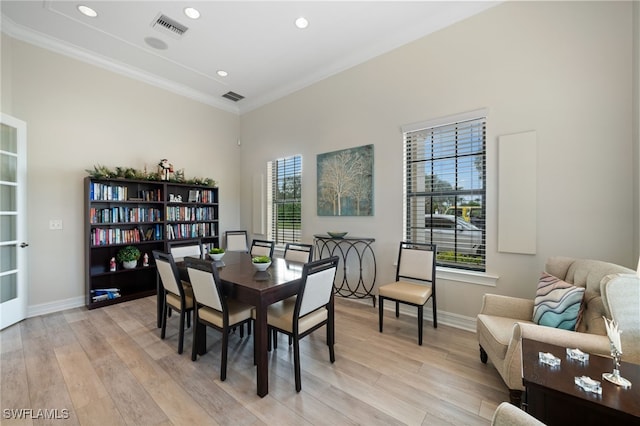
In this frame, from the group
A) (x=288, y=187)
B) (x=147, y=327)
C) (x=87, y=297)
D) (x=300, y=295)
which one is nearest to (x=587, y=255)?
(x=300, y=295)

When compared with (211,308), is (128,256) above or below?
above

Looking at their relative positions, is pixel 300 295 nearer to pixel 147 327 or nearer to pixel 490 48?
pixel 147 327

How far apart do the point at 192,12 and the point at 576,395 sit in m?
4.33

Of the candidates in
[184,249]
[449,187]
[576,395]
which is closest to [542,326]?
[576,395]

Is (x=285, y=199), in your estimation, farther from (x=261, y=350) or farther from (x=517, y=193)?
(x=517, y=193)

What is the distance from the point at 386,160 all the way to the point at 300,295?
2293mm

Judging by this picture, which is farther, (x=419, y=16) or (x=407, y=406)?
(x=419, y=16)

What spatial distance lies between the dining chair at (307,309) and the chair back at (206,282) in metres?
0.44

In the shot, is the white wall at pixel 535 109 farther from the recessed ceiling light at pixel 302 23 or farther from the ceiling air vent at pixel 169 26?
the ceiling air vent at pixel 169 26

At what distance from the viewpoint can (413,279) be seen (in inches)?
123

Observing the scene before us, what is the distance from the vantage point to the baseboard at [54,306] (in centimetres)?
327

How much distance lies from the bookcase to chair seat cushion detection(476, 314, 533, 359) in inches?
131

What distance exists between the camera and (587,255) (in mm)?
2314

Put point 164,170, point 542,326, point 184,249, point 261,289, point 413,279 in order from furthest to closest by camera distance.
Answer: point 164,170 < point 184,249 < point 413,279 < point 261,289 < point 542,326
